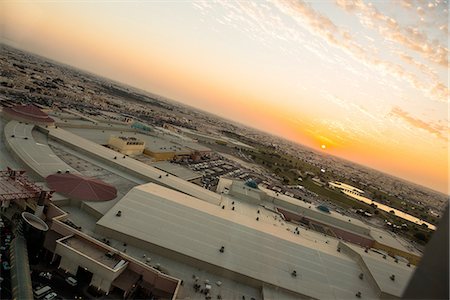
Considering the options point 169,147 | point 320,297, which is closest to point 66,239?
point 320,297

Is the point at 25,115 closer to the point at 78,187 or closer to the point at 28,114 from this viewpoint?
the point at 28,114

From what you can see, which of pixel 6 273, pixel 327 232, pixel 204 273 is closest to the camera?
pixel 6 273

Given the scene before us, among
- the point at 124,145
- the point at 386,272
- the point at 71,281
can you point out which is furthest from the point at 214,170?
the point at 71,281

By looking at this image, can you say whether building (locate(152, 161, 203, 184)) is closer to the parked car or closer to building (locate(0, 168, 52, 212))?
building (locate(0, 168, 52, 212))

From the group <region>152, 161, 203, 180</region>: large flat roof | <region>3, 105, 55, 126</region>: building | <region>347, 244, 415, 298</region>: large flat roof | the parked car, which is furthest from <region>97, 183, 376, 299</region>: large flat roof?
<region>3, 105, 55, 126</region>: building

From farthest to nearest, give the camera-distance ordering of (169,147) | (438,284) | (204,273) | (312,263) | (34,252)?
(169,147) < (312,263) < (204,273) < (34,252) < (438,284)

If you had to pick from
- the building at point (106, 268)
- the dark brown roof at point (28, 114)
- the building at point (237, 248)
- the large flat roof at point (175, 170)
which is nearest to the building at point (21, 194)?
the building at point (106, 268)

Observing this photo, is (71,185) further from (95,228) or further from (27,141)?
(27,141)
